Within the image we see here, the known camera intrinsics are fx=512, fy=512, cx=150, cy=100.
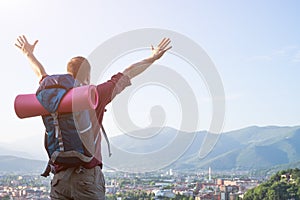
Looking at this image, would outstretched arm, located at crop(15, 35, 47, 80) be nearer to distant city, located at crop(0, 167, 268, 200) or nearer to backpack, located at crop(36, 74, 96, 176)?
backpack, located at crop(36, 74, 96, 176)

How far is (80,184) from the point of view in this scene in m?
1.60

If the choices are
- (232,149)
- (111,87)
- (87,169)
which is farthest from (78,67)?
(232,149)

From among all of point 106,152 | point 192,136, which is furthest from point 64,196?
point 192,136

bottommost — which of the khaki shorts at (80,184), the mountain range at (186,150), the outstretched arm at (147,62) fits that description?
the khaki shorts at (80,184)

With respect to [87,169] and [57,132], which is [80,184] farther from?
[57,132]

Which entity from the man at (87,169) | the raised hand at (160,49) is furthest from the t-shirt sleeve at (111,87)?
the raised hand at (160,49)

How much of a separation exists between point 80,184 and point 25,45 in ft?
2.22

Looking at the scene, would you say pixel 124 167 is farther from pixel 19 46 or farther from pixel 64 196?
pixel 19 46

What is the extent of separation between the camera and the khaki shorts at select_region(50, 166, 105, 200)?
160 cm

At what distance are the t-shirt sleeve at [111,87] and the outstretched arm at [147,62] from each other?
3cm

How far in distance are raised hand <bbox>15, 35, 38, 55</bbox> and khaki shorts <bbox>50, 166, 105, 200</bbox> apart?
0.57m

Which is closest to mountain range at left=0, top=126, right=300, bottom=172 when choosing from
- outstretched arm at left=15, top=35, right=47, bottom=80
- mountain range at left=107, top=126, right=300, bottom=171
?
mountain range at left=107, top=126, right=300, bottom=171

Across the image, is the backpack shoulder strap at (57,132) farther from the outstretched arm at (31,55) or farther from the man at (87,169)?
the outstretched arm at (31,55)

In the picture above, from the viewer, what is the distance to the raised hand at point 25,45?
198 centimetres
